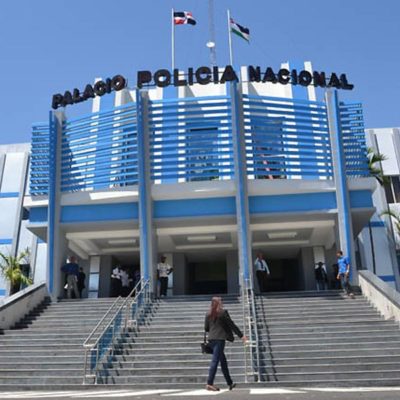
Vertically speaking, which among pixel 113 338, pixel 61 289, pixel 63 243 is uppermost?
pixel 63 243

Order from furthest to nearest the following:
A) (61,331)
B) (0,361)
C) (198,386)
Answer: (61,331)
(0,361)
(198,386)

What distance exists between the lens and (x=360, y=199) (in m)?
18.2

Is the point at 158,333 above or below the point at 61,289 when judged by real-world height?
below

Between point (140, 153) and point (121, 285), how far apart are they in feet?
25.1

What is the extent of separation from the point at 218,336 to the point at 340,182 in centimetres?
1111

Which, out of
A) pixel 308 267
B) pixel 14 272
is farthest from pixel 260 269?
pixel 14 272

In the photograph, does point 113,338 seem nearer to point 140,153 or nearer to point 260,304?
point 260,304

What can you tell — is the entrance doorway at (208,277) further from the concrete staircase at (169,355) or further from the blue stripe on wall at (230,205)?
the concrete staircase at (169,355)

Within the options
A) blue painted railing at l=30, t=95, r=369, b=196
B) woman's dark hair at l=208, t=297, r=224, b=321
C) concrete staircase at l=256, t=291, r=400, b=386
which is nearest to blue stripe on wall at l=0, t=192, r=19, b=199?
blue painted railing at l=30, t=95, r=369, b=196

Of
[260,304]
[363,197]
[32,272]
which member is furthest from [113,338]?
[32,272]

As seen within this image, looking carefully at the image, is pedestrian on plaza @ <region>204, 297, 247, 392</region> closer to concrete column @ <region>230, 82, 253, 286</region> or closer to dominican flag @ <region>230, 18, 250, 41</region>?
concrete column @ <region>230, 82, 253, 286</region>

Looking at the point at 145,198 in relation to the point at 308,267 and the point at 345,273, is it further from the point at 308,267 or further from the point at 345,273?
the point at 308,267

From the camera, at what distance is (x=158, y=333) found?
517 inches

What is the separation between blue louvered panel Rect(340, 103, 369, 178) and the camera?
60.9 ft
